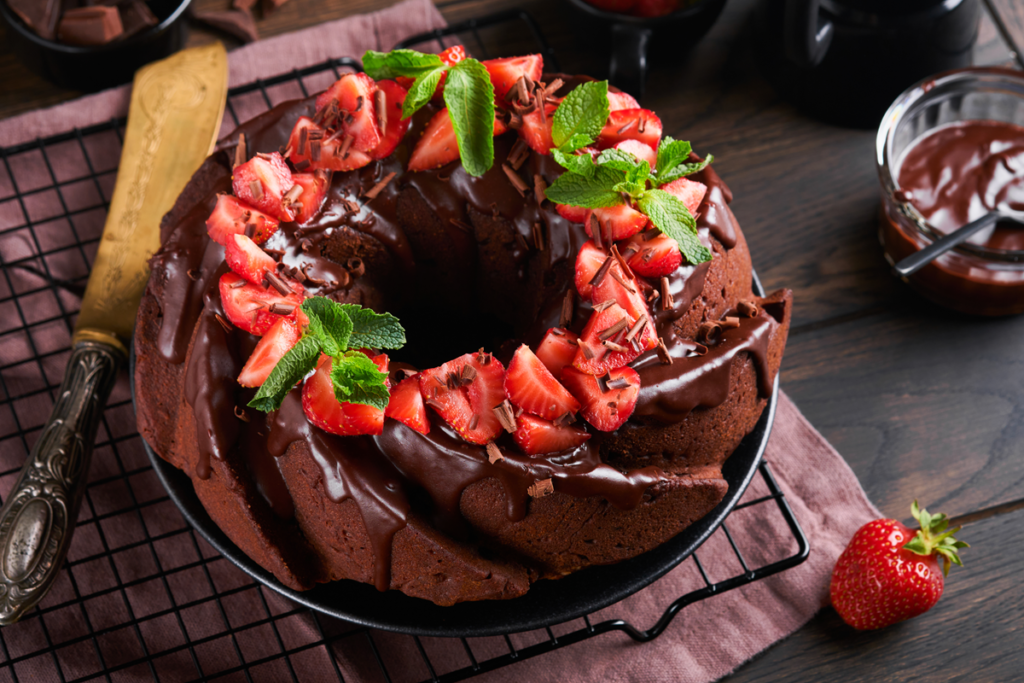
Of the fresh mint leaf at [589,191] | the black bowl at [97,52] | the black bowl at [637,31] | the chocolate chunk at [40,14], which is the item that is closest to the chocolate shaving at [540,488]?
the fresh mint leaf at [589,191]

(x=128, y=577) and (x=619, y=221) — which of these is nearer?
(x=619, y=221)

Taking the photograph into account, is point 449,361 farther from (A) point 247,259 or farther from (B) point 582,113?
(B) point 582,113

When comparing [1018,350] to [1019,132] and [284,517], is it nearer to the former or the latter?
[1019,132]

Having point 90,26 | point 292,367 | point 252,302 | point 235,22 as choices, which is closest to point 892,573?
point 292,367

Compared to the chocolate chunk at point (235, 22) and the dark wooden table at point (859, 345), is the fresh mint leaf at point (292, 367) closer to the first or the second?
the dark wooden table at point (859, 345)

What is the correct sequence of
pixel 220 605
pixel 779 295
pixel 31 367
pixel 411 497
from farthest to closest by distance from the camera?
pixel 31 367
pixel 220 605
pixel 779 295
pixel 411 497

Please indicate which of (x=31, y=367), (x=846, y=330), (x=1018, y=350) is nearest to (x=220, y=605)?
(x=31, y=367)
